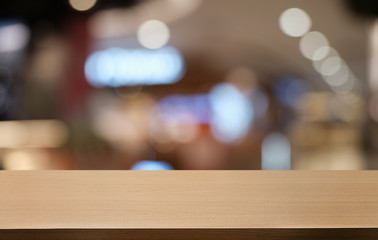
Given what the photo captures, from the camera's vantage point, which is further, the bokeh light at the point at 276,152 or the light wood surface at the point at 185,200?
the bokeh light at the point at 276,152

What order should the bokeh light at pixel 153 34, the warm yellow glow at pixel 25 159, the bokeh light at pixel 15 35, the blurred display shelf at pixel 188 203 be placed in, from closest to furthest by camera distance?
1. the blurred display shelf at pixel 188 203
2. the warm yellow glow at pixel 25 159
3. the bokeh light at pixel 15 35
4. the bokeh light at pixel 153 34

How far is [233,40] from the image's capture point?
9.20ft

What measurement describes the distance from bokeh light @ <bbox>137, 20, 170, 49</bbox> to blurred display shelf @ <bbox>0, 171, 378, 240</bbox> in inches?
97.2

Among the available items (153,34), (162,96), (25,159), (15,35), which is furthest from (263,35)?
(25,159)

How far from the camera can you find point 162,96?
97.8 inches

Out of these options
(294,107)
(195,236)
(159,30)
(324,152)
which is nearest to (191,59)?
(159,30)

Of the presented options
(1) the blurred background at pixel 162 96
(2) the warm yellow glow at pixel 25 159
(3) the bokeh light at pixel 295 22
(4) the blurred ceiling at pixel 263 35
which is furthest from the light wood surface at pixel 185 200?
(3) the bokeh light at pixel 295 22

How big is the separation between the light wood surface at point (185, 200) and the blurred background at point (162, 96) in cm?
199

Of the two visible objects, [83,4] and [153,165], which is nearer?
[153,165]

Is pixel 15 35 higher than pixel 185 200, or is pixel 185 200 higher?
pixel 15 35

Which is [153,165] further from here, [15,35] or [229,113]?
[15,35]

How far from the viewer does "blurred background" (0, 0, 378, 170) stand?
7.64 ft

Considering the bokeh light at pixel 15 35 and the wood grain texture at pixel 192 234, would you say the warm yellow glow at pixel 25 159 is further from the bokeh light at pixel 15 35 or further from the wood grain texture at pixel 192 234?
the wood grain texture at pixel 192 234

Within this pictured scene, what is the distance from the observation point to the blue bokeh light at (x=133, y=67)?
2486 mm
